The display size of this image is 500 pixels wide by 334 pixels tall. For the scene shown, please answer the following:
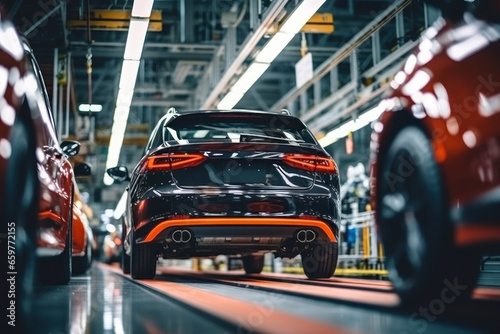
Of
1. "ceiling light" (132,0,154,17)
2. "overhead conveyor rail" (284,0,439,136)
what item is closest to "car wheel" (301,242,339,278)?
"ceiling light" (132,0,154,17)

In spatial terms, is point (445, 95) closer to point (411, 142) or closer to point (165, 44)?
point (411, 142)

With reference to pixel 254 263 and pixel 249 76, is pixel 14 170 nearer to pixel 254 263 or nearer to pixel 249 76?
pixel 254 263

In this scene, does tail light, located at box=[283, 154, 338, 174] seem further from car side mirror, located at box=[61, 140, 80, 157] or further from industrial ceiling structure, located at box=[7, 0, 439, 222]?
industrial ceiling structure, located at box=[7, 0, 439, 222]

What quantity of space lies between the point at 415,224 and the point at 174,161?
254 cm

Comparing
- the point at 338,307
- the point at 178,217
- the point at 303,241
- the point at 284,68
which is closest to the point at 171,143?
the point at 178,217

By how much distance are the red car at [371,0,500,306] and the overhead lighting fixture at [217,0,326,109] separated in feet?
15.4

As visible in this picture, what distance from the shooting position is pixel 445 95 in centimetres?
245

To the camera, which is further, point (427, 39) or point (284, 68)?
point (284, 68)

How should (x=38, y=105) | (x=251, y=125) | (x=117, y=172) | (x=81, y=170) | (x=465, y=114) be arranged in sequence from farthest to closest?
1. (x=117, y=172)
2. (x=81, y=170)
3. (x=251, y=125)
4. (x=38, y=105)
5. (x=465, y=114)

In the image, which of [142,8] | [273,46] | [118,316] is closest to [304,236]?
[118,316]

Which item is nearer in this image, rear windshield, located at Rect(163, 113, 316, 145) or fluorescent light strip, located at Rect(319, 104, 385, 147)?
rear windshield, located at Rect(163, 113, 316, 145)

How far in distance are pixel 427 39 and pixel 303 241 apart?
247cm

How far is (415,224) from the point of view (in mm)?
2613

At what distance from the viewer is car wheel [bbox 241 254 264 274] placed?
8305 millimetres
